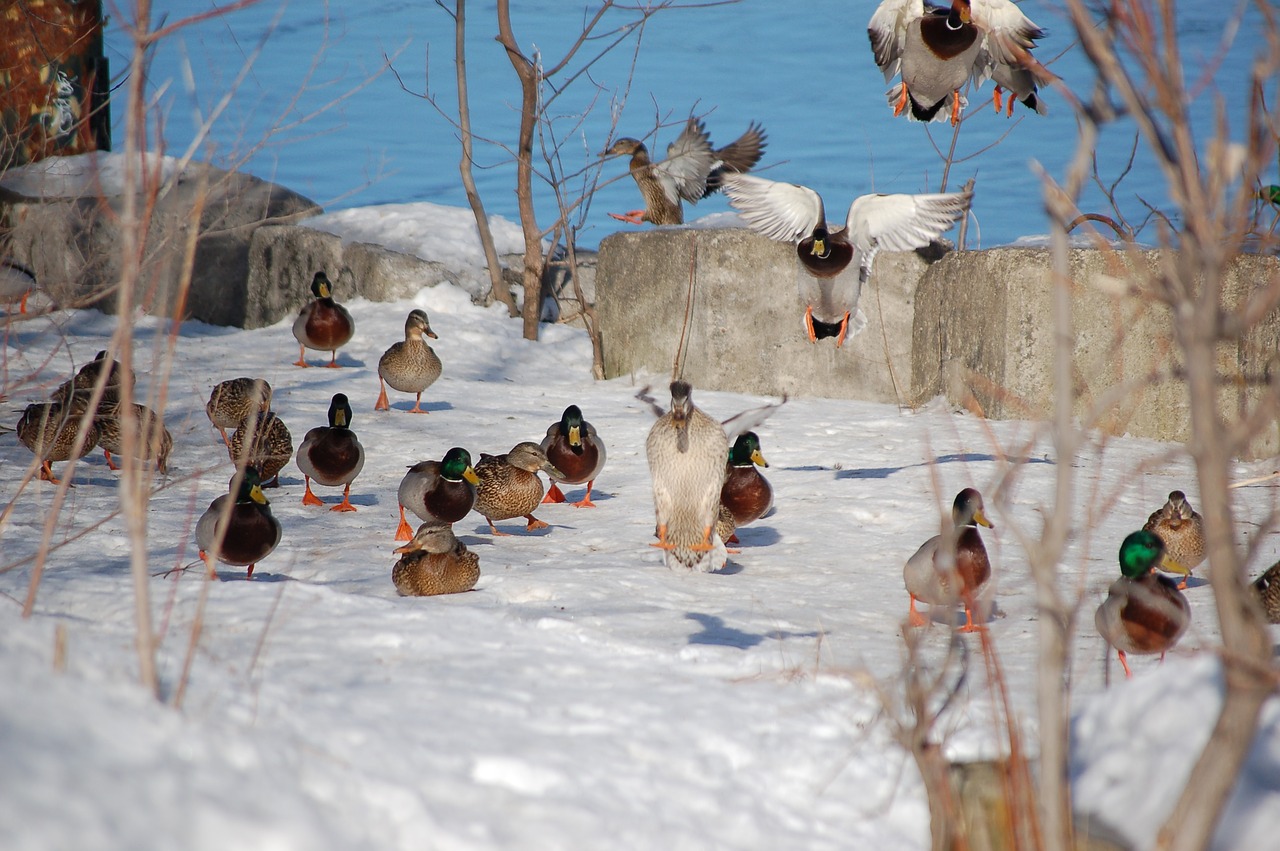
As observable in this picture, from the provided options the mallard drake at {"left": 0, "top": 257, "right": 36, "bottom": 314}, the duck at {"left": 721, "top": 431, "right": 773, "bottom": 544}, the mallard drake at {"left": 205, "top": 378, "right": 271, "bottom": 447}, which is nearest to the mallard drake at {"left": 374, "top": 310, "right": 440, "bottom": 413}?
Answer: the mallard drake at {"left": 205, "top": 378, "right": 271, "bottom": 447}

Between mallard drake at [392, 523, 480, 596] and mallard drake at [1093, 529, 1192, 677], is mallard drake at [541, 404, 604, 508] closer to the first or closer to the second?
mallard drake at [392, 523, 480, 596]

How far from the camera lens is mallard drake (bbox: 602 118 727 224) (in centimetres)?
1127

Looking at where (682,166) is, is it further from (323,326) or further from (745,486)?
(745,486)

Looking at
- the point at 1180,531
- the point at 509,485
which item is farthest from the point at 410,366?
the point at 1180,531

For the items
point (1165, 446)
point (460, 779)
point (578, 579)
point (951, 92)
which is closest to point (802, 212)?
point (951, 92)

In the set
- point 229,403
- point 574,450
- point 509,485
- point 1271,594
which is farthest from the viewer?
point 229,403

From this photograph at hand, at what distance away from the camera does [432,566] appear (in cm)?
454

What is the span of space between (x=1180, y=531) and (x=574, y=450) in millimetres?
2876

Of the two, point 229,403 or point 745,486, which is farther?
point 229,403

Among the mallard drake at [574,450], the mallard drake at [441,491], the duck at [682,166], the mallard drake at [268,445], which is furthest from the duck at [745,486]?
the duck at [682,166]

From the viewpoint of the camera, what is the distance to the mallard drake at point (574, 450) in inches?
243

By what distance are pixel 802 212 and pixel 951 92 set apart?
1.16 meters

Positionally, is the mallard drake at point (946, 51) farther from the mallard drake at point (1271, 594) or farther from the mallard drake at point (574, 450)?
the mallard drake at point (1271, 594)

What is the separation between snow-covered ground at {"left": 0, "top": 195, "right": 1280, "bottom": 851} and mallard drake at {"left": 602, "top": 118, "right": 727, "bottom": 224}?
5.19 m
